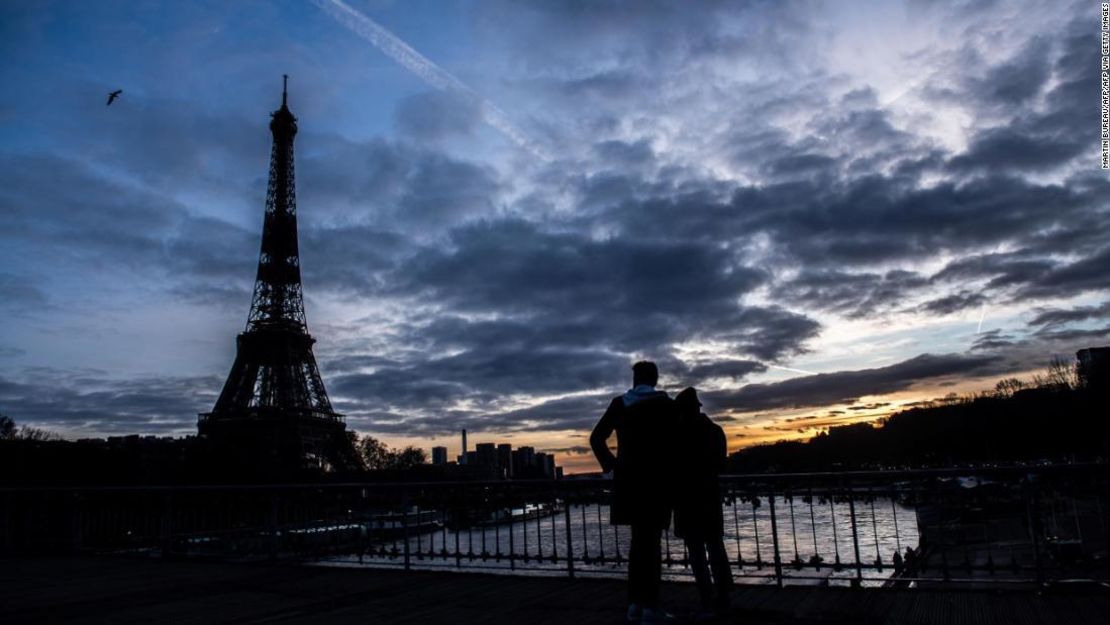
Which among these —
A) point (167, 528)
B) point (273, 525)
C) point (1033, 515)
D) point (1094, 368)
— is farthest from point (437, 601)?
point (1094, 368)

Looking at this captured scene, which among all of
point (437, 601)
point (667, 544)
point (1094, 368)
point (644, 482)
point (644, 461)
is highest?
point (1094, 368)

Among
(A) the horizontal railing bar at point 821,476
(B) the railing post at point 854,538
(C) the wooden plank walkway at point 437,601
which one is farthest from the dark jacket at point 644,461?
(B) the railing post at point 854,538

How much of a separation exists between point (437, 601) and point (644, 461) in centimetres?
310

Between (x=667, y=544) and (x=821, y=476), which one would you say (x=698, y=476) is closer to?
(x=821, y=476)

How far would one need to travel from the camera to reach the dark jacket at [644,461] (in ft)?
18.1

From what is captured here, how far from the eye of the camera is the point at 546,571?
9.05m

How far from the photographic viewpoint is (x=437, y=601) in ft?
23.9

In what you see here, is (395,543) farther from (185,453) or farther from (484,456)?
(484,456)

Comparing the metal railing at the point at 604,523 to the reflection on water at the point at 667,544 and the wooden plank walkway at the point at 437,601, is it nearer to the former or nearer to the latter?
the reflection on water at the point at 667,544

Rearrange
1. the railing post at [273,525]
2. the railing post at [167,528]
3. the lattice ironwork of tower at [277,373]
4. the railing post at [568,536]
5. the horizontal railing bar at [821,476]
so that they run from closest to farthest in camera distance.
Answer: the horizontal railing bar at [821,476]
the railing post at [568,536]
the railing post at [273,525]
the railing post at [167,528]
the lattice ironwork of tower at [277,373]

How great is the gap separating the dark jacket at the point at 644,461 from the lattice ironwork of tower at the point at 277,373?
183 feet

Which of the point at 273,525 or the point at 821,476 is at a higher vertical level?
the point at 821,476

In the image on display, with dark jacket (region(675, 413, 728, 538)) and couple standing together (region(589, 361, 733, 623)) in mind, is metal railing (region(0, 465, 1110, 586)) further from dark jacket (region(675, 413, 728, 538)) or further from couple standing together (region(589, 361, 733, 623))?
couple standing together (region(589, 361, 733, 623))

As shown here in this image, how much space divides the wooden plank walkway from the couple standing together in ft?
2.20
